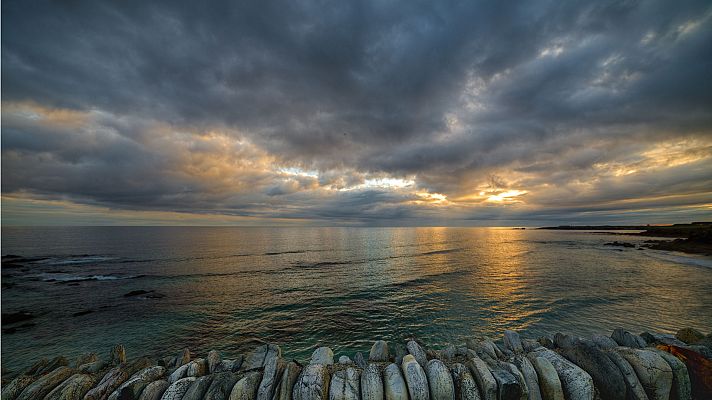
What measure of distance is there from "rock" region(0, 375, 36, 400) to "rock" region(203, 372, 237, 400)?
18.7 ft

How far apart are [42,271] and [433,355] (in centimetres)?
6179

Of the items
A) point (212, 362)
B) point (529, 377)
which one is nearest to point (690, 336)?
point (529, 377)

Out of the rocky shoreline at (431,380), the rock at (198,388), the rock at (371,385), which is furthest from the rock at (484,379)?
the rock at (198,388)

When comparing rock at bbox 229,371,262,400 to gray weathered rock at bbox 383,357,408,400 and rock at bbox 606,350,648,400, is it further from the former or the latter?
rock at bbox 606,350,648,400

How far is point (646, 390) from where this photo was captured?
7031 mm

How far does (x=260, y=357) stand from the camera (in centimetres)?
879

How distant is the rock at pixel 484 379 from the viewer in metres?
6.73

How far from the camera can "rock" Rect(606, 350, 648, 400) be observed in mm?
6793

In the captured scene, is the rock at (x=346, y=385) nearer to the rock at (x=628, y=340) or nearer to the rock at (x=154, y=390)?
the rock at (x=154, y=390)

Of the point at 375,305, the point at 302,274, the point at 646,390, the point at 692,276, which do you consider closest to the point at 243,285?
the point at 302,274

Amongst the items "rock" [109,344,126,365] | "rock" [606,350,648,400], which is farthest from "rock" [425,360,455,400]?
"rock" [109,344,126,365]

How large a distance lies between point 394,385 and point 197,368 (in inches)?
230

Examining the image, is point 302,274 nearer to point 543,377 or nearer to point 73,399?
point 73,399

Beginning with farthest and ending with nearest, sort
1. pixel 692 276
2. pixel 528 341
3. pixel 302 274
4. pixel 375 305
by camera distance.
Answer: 1. pixel 302 274
2. pixel 692 276
3. pixel 375 305
4. pixel 528 341
